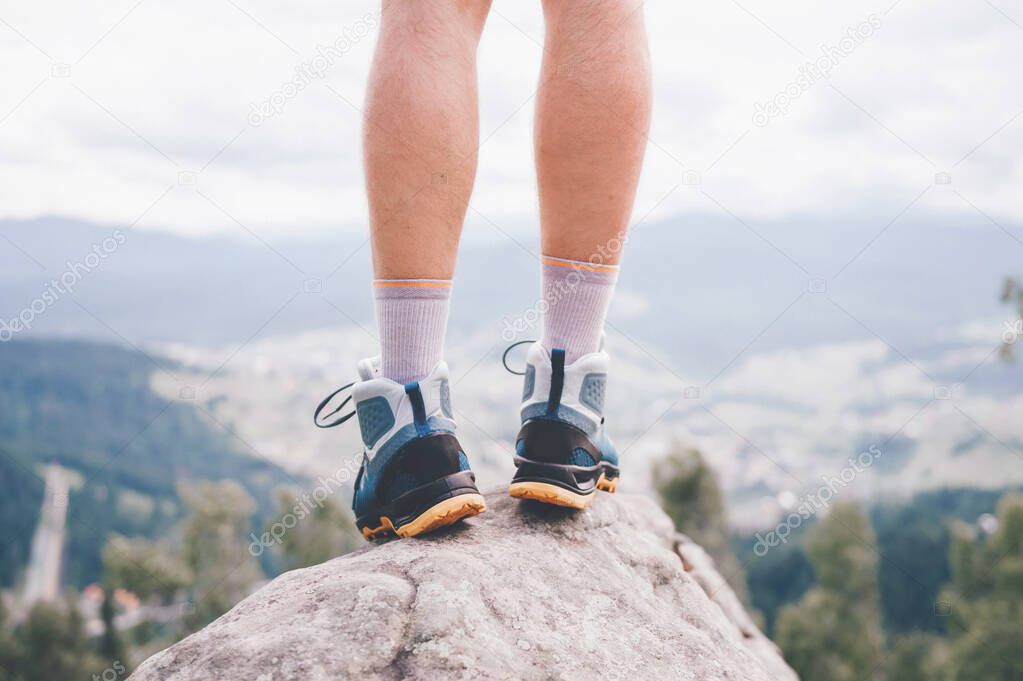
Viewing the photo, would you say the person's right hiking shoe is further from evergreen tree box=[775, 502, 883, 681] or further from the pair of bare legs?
evergreen tree box=[775, 502, 883, 681]

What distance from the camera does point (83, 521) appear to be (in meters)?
96.1

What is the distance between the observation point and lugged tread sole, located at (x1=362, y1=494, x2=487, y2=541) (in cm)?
264

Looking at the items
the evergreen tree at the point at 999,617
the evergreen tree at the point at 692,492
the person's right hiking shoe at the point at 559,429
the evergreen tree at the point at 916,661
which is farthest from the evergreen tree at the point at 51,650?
the evergreen tree at the point at 916,661

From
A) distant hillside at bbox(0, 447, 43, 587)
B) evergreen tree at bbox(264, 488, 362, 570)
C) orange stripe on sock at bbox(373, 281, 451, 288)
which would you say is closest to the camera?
orange stripe on sock at bbox(373, 281, 451, 288)

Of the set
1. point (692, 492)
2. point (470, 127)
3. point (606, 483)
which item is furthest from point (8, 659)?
point (470, 127)

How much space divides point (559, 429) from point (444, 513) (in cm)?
58

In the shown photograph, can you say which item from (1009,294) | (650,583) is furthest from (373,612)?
(1009,294)

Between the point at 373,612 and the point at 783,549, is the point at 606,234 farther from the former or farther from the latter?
the point at 783,549

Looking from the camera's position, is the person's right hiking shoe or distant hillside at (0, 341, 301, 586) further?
distant hillside at (0, 341, 301, 586)

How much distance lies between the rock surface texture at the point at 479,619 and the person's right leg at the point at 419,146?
0.94m

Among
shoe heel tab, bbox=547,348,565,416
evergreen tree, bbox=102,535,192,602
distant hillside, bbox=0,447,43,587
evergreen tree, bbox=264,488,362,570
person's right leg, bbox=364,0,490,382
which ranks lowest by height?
distant hillside, bbox=0,447,43,587

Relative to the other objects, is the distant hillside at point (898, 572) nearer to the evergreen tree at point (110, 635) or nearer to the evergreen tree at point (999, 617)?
the evergreen tree at point (999, 617)

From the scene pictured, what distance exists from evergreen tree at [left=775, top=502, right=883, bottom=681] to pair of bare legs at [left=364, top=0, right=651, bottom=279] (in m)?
30.9

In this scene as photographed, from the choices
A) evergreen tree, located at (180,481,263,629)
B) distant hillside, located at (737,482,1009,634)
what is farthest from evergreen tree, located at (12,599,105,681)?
distant hillside, located at (737,482,1009,634)
